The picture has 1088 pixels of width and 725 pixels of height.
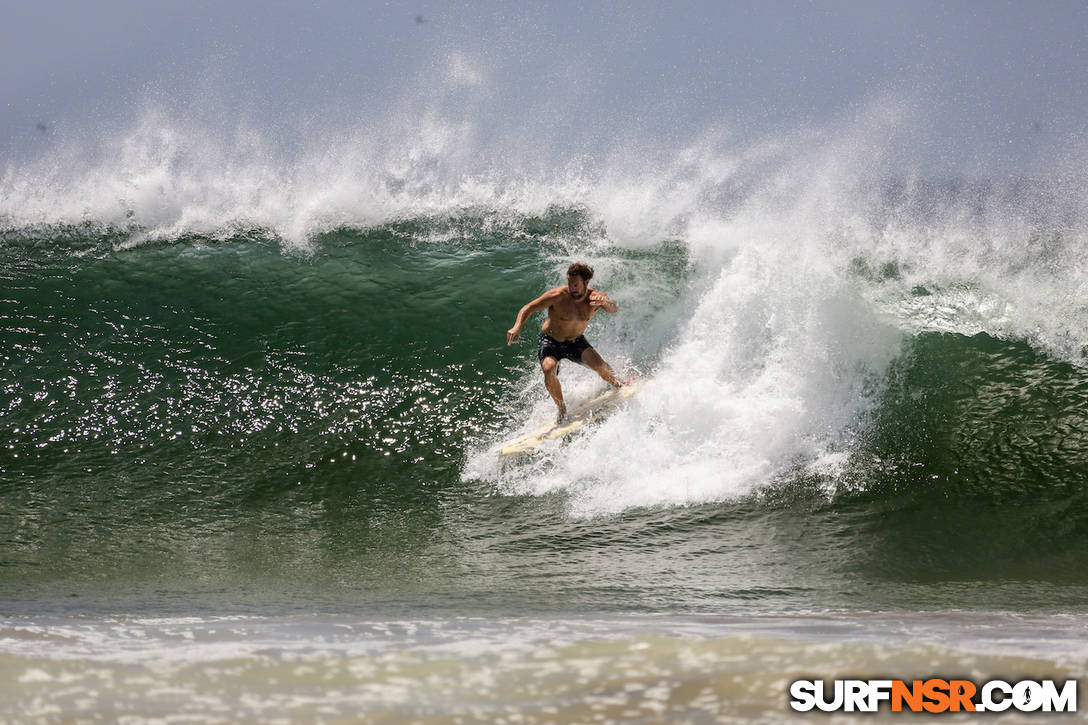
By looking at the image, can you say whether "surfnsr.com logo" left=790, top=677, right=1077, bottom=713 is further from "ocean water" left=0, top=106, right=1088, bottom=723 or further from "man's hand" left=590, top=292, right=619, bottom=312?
"man's hand" left=590, top=292, right=619, bottom=312

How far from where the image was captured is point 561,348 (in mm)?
6977

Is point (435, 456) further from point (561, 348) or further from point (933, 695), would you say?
point (933, 695)

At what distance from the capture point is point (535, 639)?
338 centimetres

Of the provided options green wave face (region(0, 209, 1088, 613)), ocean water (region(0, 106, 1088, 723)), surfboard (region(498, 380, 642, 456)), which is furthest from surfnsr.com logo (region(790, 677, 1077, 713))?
surfboard (region(498, 380, 642, 456))

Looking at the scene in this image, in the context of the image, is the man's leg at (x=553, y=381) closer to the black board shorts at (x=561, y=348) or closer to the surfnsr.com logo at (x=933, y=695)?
the black board shorts at (x=561, y=348)

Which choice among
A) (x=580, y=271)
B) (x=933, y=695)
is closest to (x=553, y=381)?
(x=580, y=271)

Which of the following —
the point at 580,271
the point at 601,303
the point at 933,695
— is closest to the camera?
the point at 933,695

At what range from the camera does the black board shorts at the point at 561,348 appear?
6961 millimetres

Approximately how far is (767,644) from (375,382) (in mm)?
4932

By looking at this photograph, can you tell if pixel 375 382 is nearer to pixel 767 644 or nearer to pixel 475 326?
pixel 475 326

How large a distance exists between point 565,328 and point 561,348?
0.16 meters

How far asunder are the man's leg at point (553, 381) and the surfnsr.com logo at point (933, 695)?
415 cm

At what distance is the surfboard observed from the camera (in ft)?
21.9

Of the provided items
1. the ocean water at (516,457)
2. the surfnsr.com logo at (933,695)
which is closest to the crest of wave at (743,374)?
the ocean water at (516,457)
